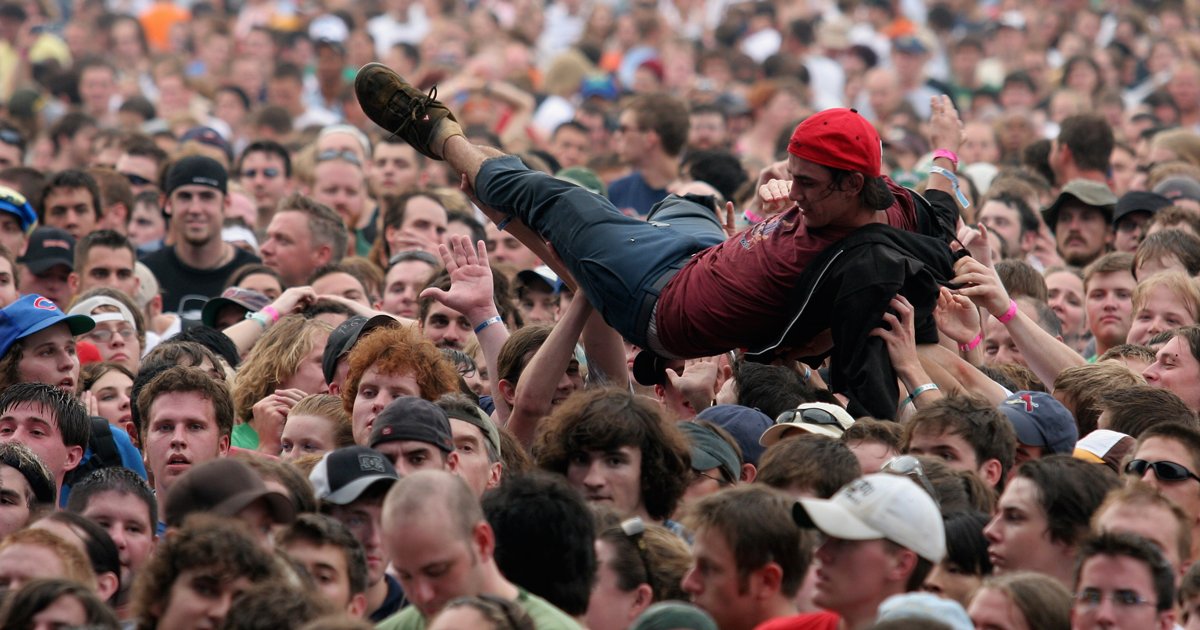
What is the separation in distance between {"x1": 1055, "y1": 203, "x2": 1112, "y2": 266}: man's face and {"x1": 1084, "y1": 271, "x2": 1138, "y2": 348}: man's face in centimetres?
166

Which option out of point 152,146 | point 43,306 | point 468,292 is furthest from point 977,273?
point 152,146

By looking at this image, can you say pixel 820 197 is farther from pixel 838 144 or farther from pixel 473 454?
pixel 473 454

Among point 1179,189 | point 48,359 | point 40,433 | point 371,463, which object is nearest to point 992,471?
point 371,463

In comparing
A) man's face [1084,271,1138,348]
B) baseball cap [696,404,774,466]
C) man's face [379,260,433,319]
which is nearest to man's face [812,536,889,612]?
baseball cap [696,404,774,466]

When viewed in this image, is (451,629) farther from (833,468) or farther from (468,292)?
(468,292)

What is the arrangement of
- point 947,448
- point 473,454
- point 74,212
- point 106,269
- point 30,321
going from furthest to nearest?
1. point 74,212
2. point 106,269
3. point 30,321
4. point 473,454
5. point 947,448

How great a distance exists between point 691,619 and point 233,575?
47.6 inches

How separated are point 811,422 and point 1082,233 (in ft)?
15.4

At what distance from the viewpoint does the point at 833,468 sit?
604 centimetres

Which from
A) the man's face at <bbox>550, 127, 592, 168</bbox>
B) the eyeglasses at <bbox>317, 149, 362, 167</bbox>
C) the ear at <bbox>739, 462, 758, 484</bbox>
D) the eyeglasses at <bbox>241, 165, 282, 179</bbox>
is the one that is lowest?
the ear at <bbox>739, 462, 758, 484</bbox>

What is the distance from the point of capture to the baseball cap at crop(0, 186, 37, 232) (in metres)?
10.6

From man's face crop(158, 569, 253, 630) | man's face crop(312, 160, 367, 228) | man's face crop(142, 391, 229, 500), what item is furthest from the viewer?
man's face crop(312, 160, 367, 228)

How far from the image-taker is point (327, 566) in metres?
5.44

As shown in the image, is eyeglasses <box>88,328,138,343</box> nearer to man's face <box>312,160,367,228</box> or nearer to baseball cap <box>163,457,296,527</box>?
man's face <box>312,160,367,228</box>
